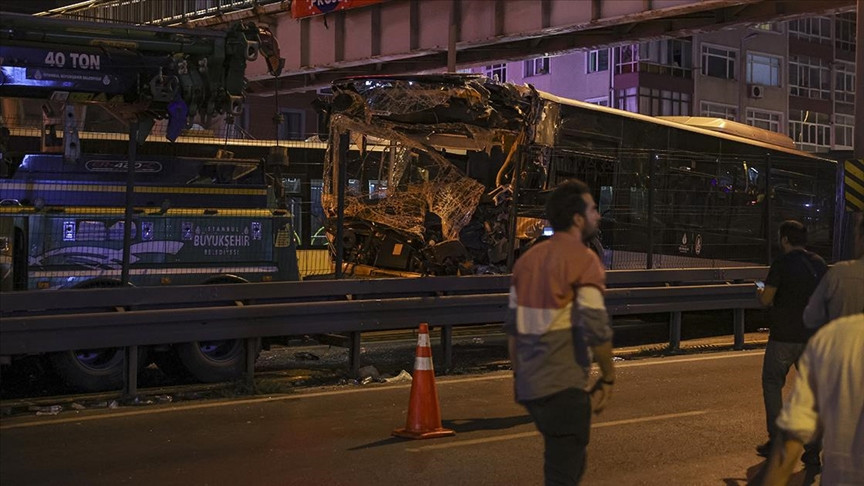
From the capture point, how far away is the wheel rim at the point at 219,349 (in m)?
11.6

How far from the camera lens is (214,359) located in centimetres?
1159

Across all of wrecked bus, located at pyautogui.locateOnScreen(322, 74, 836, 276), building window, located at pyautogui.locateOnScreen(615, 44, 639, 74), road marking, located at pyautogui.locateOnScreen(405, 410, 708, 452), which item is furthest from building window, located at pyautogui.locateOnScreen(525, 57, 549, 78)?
road marking, located at pyautogui.locateOnScreen(405, 410, 708, 452)

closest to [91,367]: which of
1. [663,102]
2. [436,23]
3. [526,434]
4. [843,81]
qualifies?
[526,434]

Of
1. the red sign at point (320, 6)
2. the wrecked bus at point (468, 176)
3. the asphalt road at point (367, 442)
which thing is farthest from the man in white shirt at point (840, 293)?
the red sign at point (320, 6)

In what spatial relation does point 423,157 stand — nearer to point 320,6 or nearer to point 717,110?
point 320,6

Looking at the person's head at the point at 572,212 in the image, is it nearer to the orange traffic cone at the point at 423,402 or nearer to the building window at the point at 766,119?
the orange traffic cone at the point at 423,402

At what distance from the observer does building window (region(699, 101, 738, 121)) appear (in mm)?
57062

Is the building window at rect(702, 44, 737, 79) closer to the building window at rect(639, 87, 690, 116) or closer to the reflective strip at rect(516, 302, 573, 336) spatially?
the building window at rect(639, 87, 690, 116)

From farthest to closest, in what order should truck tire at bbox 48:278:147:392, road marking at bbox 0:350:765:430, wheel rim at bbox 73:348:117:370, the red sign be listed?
the red sign
wheel rim at bbox 73:348:117:370
truck tire at bbox 48:278:147:392
road marking at bbox 0:350:765:430

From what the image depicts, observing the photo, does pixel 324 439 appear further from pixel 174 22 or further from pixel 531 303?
pixel 174 22

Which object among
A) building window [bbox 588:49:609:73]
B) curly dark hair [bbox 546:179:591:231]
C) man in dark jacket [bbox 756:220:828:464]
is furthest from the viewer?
building window [bbox 588:49:609:73]

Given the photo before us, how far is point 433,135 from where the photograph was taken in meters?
16.1

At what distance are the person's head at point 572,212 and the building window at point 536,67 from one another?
52.0m

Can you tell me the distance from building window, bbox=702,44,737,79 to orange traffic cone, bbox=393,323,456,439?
2011 inches
